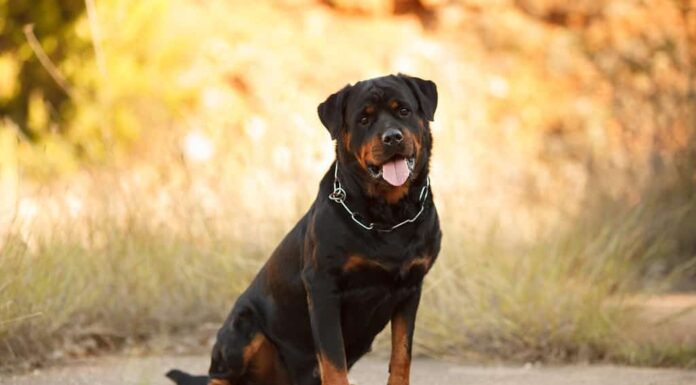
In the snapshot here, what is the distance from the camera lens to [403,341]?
4070 millimetres

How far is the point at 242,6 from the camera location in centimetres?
1777

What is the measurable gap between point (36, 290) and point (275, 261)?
6.00 feet

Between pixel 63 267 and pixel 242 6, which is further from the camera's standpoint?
pixel 242 6

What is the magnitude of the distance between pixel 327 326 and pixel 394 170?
617 millimetres

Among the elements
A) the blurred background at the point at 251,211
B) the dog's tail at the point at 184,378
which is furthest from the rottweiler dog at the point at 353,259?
the blurred background at the point at 251,211

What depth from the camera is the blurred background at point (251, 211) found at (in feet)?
19.0

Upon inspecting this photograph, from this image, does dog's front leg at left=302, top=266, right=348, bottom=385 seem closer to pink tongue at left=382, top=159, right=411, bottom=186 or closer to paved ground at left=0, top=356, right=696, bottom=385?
pink tongue at left=382, top=159, right=411, bottom=186

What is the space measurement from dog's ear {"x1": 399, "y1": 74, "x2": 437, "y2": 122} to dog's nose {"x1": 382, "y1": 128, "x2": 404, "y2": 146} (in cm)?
30

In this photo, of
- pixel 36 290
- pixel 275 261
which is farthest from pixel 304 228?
pixel 36 290

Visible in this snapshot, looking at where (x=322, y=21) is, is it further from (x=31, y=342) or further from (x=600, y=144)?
(x=31, y=342)

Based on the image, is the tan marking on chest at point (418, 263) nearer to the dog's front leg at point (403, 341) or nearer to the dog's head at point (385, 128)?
the dog's front leg at point (403, 341)

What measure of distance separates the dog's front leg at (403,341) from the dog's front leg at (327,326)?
0.23 m

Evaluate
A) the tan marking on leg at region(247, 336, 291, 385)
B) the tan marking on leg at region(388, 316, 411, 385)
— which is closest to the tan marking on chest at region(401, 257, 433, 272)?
the tan marking on leg at region(388, 316, 411, 385)

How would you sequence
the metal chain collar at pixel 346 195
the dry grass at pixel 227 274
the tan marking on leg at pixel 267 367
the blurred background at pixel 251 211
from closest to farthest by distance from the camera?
1. the metal chain collar at pixel 346 195
2. the tan marking on leg at pixel 267 367
3. the dry grass at pixel 227 274
4. the blurred background at pixel 251 211
